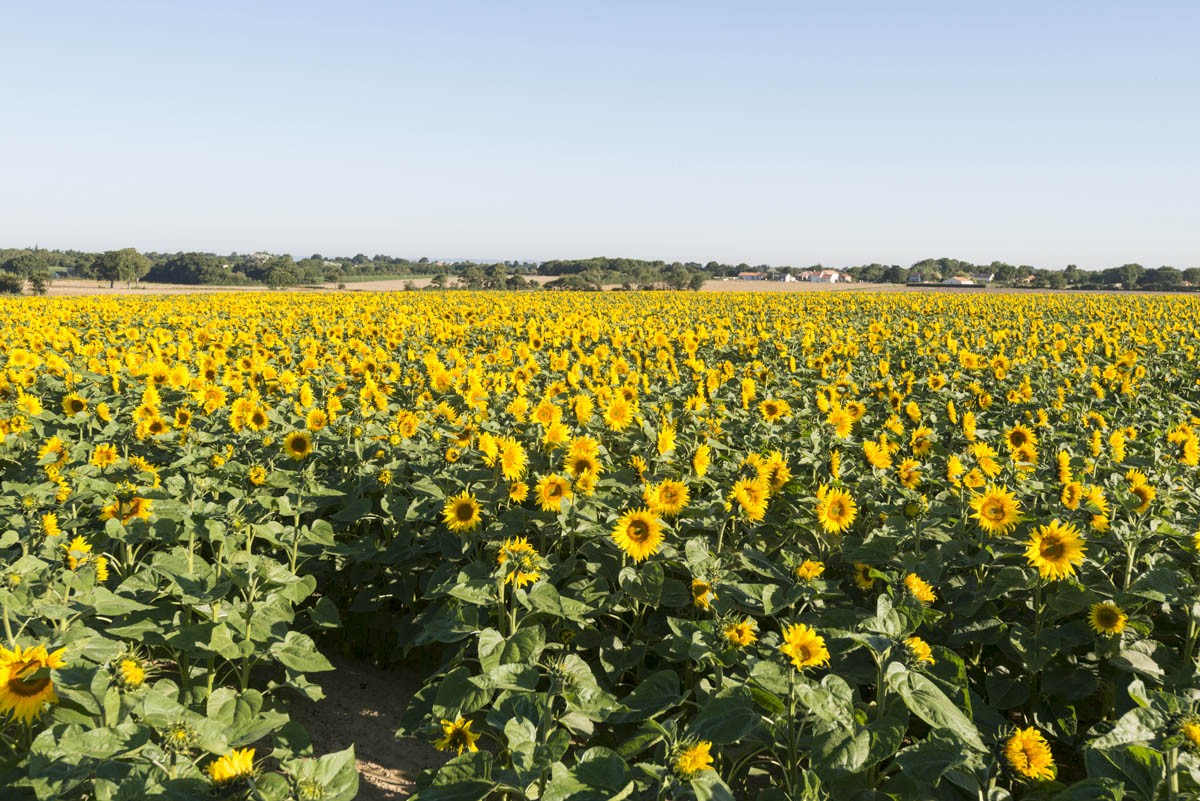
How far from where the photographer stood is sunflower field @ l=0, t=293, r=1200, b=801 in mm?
2391

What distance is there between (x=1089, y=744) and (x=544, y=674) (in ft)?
6.77

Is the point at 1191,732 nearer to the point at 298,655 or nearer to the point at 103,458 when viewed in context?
the point at 298,655

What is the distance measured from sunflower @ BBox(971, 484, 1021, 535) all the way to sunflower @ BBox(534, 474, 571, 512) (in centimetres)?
232

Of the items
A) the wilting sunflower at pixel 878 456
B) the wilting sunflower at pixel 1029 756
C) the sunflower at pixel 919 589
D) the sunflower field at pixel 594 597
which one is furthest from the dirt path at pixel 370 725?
the wilting sunflower at pixel 878 456

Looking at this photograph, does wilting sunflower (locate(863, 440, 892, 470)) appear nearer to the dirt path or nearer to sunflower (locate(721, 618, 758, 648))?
sunflower (locate(721, 618, 758, 648))

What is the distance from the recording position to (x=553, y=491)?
4.05 metres

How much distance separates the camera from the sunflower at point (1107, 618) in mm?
3189

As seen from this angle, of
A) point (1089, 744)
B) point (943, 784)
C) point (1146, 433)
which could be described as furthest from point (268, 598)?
point (1146, 433)

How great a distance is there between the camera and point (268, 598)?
138 inches

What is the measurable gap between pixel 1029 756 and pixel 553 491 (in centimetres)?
252

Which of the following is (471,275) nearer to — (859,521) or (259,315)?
(259,315)

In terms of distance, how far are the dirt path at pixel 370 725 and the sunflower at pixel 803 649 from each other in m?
2.16

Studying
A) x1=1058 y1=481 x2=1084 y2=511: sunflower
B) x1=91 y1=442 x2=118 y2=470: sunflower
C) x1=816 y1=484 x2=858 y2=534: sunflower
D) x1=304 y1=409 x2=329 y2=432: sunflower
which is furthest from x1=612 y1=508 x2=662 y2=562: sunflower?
x1=91 y1=442 x2=118 y2=470: sunflower

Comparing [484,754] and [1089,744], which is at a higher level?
[1089,744]
